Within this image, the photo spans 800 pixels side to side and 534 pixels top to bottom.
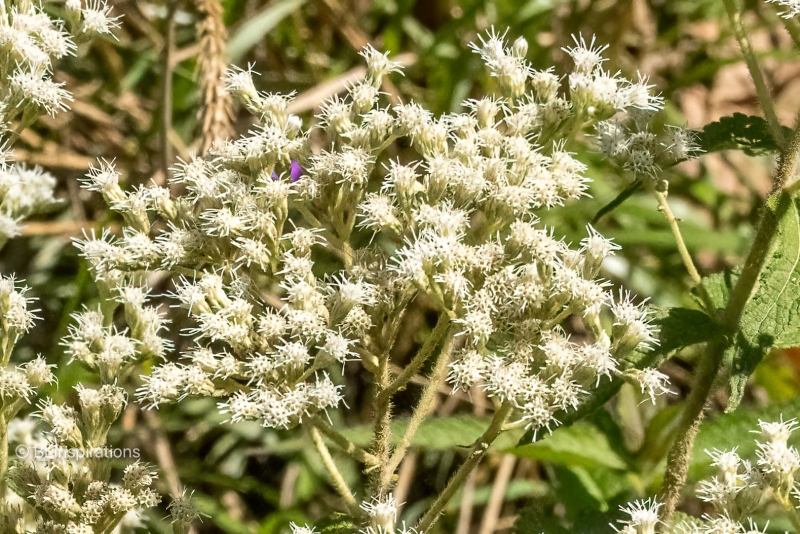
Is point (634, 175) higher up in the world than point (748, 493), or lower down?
higher up

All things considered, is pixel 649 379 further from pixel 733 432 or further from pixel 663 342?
pixel 733 432

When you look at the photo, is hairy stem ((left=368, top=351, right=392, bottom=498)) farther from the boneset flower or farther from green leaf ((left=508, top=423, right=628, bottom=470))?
green leaf ((left=508, top=423, right=628, bottom=470))

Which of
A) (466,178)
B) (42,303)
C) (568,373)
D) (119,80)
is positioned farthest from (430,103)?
(568,373)

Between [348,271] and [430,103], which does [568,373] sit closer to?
[348,271]

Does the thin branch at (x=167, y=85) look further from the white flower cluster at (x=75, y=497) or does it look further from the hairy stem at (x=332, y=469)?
the hairy stem at (x=332, y=469)

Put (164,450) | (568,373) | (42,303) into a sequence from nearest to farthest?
(568,373), (164,450), (42,303)

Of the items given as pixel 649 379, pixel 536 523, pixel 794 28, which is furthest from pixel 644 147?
pixel 536 523

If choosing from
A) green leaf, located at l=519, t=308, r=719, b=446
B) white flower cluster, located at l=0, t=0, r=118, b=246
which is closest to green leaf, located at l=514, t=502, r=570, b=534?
green leaf, located at l=519, t=308, r=719, b=446

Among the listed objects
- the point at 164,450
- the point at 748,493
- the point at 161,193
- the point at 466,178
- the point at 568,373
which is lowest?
the point at 164,450
